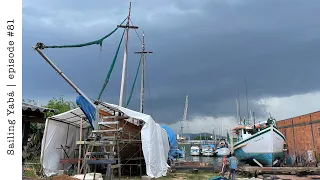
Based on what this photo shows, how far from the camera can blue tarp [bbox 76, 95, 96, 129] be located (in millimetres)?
12344

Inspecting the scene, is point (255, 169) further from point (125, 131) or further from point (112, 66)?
point (112, 66)

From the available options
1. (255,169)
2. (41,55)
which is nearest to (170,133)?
(255,169)

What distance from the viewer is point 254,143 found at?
776 inches

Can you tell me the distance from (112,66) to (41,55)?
14.8 ft

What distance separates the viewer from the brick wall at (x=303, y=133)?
1966cm

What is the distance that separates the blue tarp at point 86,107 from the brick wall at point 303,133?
15503mm

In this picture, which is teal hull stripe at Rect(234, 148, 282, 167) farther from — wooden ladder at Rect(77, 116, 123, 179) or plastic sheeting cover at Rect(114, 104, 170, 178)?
wooden ladder at Rect(77, 116, 123, 179)

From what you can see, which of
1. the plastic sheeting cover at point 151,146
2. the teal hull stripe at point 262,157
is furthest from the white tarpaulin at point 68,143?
the teal hull stripe at point 262,157

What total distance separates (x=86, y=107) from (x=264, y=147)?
12.6m

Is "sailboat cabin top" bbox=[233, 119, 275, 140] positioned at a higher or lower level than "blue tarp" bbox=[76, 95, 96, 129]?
lower

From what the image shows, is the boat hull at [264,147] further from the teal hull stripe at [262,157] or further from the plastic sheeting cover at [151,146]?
the plastic sheeting cover at [151,146]

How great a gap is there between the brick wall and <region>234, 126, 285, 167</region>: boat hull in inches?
87.2

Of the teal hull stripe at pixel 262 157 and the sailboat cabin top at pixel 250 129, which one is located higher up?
the sailboat cabin top at pixel 250 129

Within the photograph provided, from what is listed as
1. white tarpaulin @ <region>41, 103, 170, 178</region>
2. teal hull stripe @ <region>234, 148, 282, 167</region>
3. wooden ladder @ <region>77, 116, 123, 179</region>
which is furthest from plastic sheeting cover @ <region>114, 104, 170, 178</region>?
teal hull stripe @ <region>234, 148, 282, 167</region>
